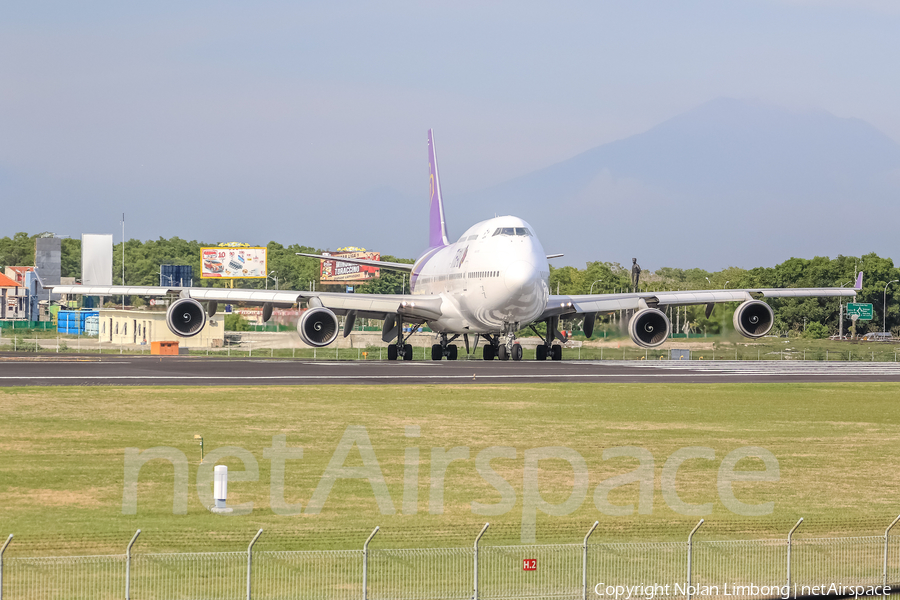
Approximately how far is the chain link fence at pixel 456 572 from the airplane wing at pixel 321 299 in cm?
4179

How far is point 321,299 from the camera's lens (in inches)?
2376

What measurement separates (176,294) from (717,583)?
51.5 meters

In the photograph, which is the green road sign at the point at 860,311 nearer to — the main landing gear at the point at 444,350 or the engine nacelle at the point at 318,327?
the main landing gear at the point at 444,350

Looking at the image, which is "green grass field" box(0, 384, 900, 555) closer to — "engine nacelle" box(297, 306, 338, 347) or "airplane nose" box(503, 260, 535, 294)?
"airplane nose" box(503, 260, 535, 294)

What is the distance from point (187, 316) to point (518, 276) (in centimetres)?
1815

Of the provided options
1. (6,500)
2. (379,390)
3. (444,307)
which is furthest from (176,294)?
(6,500)

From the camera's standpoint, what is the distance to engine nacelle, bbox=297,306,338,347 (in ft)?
186

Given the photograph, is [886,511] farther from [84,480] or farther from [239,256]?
[239,256]

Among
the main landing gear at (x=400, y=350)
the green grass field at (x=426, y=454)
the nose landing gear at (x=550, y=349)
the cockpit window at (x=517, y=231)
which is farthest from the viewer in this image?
the main landing gear at (x=400, y=350)

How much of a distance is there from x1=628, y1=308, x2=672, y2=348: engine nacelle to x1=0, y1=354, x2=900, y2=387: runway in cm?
152
